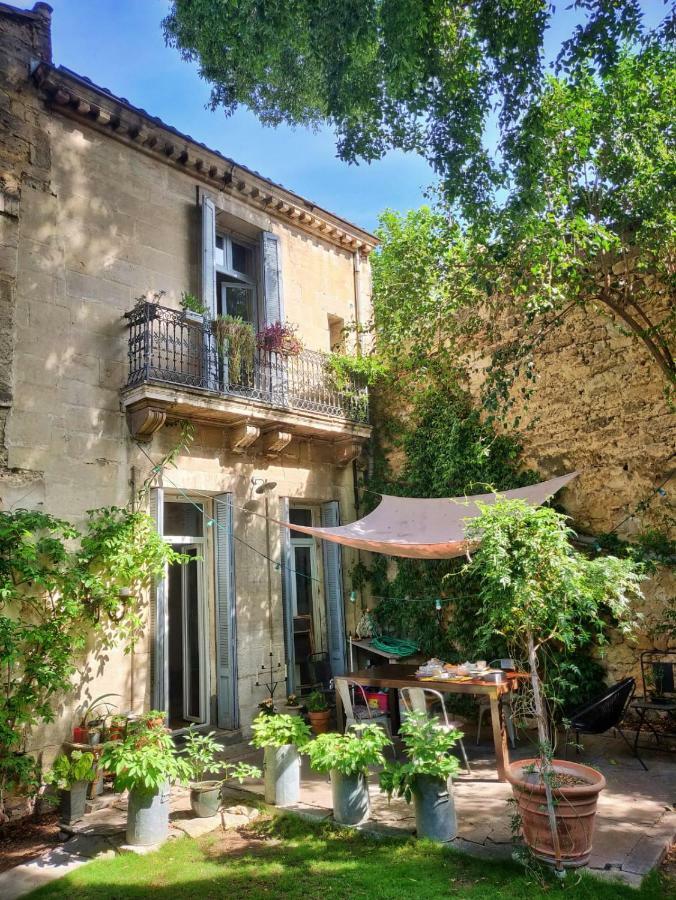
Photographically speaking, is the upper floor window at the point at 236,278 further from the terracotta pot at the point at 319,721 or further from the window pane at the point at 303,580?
the terracotta pot at the point at 319,721

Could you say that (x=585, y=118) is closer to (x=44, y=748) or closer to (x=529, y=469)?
(x=529, y=469)

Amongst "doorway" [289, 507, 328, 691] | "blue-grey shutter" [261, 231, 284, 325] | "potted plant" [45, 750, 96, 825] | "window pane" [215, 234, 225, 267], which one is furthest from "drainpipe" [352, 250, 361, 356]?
"potted plant" [45, 750, 96, 825]

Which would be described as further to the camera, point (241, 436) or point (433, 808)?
point (241, 436)

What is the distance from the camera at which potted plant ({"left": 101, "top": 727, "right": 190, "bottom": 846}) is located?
3.87 m

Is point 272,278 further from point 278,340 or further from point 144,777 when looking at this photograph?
A: point 144,777

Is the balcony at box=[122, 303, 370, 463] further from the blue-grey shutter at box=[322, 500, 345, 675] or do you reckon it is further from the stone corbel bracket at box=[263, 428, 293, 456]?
the blue-grey shutter at box=[322, 500, 345, 675]

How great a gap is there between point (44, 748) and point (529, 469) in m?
5.62

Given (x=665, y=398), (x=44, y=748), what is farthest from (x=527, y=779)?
(x=665, y=398)

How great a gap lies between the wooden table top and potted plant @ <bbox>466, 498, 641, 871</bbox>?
1.36 m

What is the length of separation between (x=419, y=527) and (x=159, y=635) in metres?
2.91

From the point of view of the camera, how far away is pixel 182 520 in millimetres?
6918

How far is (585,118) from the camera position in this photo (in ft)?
19.2

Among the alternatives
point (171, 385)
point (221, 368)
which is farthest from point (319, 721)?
point (221, 368)

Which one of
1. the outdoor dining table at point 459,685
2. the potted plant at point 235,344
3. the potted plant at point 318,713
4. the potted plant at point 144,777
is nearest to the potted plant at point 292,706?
the potted plant at point 318,713
